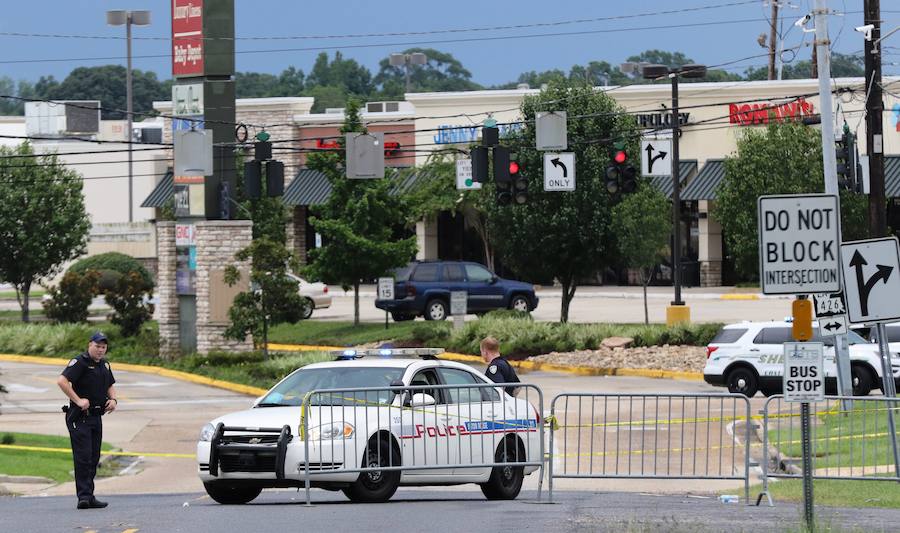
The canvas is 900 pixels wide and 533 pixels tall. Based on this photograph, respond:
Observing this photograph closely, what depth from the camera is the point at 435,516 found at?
43.1ft

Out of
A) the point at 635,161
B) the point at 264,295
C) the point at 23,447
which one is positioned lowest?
the point at 23,447

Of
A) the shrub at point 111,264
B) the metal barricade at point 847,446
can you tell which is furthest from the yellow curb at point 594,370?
the shrub at point 111,264

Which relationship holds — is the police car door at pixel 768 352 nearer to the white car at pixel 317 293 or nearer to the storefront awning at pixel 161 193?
the white car at pixel 317 293

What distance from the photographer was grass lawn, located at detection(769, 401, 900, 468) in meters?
17.0

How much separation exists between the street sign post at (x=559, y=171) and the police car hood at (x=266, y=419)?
69.2ft

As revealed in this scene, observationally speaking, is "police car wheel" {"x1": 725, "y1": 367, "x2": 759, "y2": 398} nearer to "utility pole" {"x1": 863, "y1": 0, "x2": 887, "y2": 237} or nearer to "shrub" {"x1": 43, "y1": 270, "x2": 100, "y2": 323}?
"utility pole" {"x1": 863, "y1": 0, "x2": 887, "y2": 237}

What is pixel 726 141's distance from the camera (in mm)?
57125

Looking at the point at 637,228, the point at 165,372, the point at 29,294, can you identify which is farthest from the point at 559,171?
the point at 29,294

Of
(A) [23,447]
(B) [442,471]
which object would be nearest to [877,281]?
(B) [442,471]

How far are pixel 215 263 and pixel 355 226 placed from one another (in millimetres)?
5008

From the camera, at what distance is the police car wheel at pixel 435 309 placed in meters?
43.0

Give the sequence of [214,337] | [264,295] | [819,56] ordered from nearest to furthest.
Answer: [819,56], [264,295], [214,337]

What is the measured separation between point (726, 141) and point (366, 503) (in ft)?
147

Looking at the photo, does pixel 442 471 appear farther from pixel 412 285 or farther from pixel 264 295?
pixel 412 285
